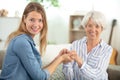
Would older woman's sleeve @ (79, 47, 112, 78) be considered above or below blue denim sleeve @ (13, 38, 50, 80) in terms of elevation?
below

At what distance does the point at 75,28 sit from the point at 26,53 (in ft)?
11.4

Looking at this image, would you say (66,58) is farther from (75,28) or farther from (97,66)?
(75,28)

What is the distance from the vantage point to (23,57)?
1394 mm

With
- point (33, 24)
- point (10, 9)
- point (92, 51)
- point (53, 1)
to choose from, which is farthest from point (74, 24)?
point (33, 24)

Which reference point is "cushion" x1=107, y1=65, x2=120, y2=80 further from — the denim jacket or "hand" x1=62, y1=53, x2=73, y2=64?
the denim jacket

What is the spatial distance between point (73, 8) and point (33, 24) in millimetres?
3601

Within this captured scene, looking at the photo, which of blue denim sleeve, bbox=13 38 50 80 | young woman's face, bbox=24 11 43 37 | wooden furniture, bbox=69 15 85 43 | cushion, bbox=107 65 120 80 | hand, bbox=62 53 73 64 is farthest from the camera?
wooden furniture, bbox=69 15 85 43

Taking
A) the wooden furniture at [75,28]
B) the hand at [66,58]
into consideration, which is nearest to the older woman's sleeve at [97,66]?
the hand at [66,58]

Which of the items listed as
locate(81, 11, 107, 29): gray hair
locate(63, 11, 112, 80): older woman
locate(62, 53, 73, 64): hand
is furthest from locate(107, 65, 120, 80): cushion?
locate(62, 53, 73, 64): hand

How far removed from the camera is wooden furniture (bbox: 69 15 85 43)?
4.80 meters

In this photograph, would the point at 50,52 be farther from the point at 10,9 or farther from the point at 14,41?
the point at 10,9

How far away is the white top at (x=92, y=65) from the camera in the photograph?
182cm

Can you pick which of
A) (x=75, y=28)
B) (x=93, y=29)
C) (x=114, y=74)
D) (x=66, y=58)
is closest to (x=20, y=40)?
(x=66, y=58)

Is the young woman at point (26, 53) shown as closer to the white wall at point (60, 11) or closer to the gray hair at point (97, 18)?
the gray hair at point (97, 18)
